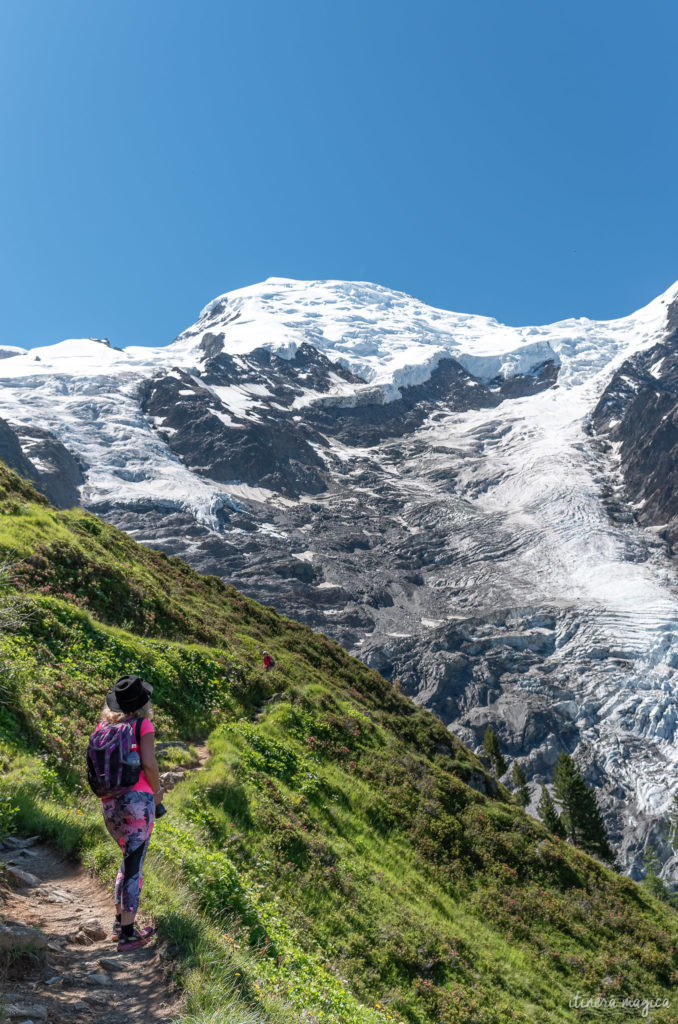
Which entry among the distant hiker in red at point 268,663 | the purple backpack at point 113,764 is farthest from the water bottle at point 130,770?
the distant hiker in red at point 268,663

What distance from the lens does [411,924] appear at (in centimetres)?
1012

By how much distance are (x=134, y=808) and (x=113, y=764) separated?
454 mm

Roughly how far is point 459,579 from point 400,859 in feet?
561

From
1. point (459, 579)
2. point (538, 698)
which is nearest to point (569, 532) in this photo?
point (459, 579)

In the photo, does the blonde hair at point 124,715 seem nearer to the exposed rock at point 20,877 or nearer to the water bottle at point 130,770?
the water bottle at point 130,770

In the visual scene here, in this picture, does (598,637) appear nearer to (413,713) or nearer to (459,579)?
(459,579)

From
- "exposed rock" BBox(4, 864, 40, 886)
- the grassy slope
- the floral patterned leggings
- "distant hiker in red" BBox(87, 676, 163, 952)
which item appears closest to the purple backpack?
"distant hiker in red" BBox(87, 676, 163, 952)

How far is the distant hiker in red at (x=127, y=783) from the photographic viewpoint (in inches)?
203

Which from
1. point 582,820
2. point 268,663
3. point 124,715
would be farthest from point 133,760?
point 582,820

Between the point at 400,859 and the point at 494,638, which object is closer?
the point at 400,859

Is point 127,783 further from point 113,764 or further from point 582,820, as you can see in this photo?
point 582,820

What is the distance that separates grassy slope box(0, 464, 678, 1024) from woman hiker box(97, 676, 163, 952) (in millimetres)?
394

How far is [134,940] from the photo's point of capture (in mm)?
4977

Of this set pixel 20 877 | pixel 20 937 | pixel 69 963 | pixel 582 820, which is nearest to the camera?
pixel 20 937
